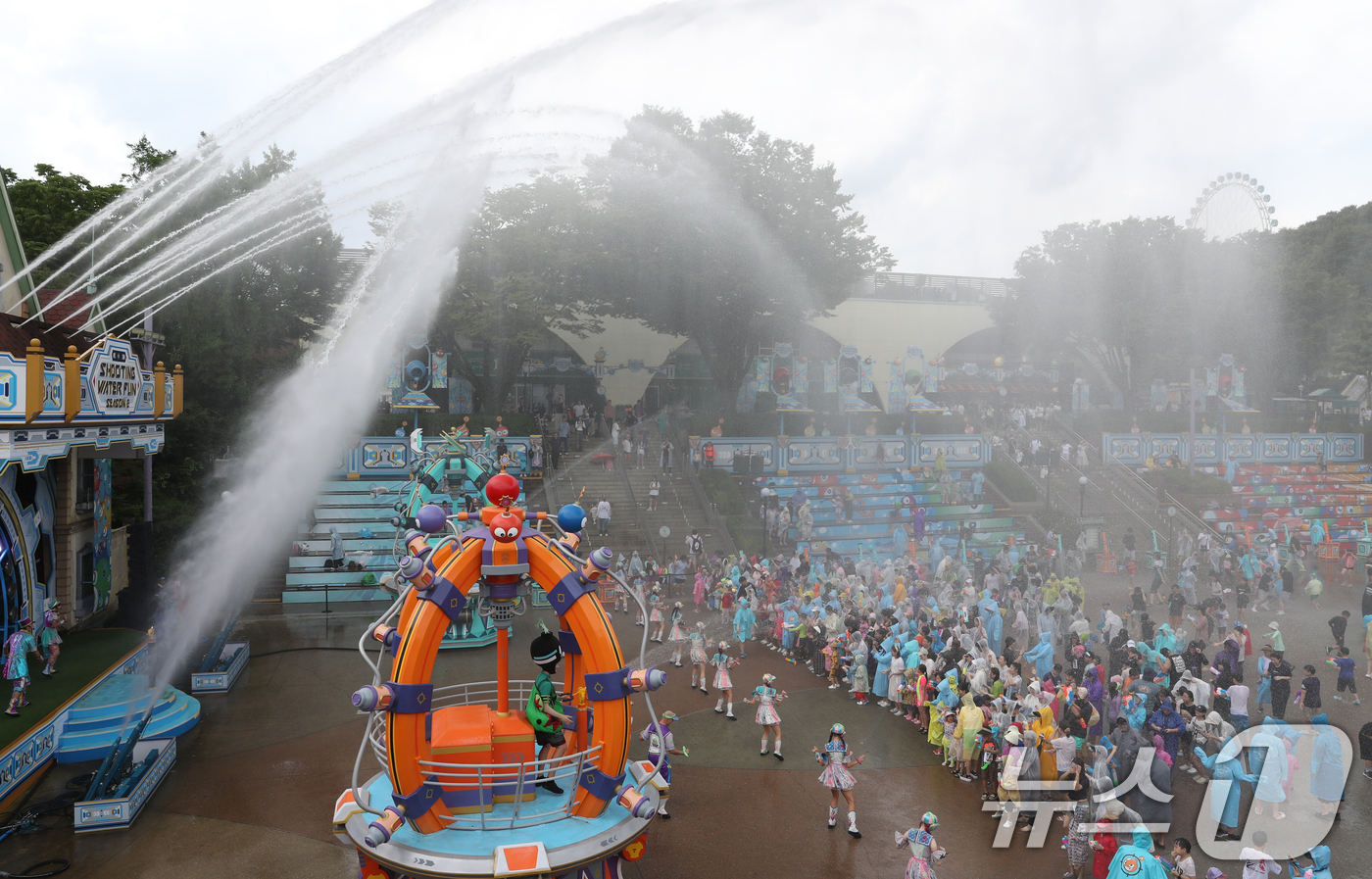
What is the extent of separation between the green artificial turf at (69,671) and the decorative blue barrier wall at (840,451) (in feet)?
65.8

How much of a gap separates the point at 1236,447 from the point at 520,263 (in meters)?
32.4

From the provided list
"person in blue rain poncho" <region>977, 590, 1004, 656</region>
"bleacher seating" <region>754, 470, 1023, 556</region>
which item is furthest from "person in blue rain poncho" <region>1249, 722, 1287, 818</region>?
"bleacher seating" <region>754, 470, 1023, 556</region>

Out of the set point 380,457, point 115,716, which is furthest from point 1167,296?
point 115,716

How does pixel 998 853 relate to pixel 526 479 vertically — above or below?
below

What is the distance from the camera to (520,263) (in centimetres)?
3328

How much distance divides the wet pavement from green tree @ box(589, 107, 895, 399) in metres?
19.0

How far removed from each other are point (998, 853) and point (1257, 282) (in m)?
41.0

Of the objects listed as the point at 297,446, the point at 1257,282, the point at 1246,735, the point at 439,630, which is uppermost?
the point at 1257,282

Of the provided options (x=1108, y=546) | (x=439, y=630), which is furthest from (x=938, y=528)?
(x=439, y=630)

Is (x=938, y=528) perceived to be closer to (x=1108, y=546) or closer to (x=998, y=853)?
(x=1108, y=546)

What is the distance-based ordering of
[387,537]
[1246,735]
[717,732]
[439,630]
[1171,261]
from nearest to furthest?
[439,630] → [1246,735] → [717,732] → [387,537] → [1171,261]

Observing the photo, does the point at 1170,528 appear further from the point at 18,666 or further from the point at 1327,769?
the point at 18,666

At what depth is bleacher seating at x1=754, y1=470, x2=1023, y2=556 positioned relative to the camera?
2859 centimetres

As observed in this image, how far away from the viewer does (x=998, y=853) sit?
1078 centimetres
